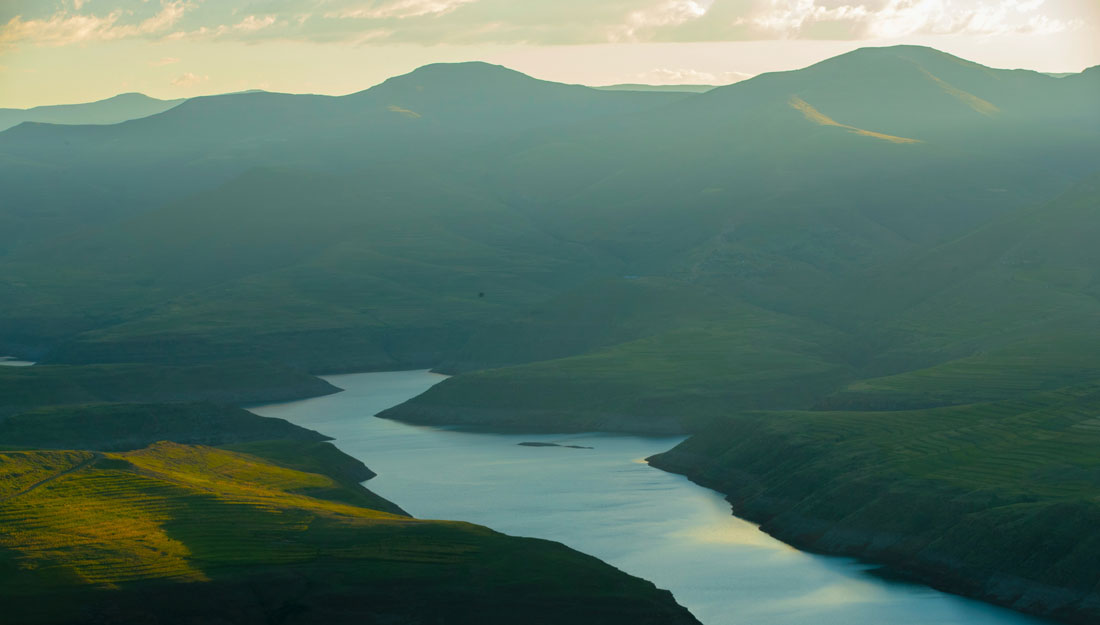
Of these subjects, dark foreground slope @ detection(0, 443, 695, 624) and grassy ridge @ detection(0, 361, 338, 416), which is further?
grassy ridge @ detection(0, 361, 338, 416)

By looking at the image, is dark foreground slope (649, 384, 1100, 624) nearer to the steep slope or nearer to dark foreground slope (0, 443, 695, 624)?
dark foreground slope (0, 443, 695, 624)

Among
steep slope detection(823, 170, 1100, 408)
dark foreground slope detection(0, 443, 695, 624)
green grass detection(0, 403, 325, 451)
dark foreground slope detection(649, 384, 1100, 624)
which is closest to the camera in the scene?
dark foreground slope detection(0, 443, 695, 624)

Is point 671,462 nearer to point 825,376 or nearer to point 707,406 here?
point 707,406

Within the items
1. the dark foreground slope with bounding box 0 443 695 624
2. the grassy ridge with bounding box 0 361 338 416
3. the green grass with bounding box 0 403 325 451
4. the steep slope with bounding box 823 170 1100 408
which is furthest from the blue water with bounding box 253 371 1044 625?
the grassy ridge with bounding box 0 361 338 416

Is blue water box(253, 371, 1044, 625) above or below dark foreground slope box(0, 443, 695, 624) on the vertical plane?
below

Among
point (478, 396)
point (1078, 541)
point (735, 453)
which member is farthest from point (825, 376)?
point (1078, 541)

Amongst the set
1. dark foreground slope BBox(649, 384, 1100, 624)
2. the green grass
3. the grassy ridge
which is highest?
dark foreground slope BBox(649, 384, 1100, 624)
